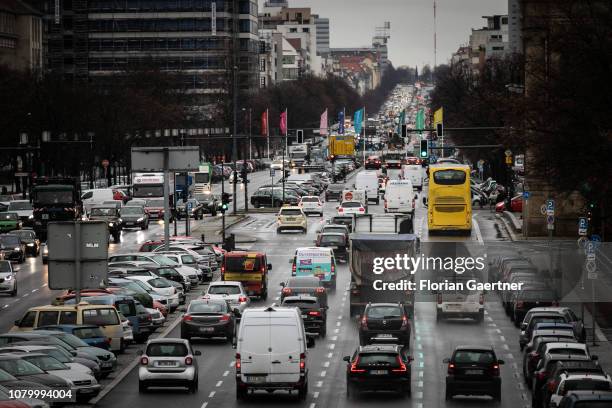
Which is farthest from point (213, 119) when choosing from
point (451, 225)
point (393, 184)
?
point (451, 225)

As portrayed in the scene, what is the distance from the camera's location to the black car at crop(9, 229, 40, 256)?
80000mm

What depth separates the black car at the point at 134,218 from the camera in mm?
96250

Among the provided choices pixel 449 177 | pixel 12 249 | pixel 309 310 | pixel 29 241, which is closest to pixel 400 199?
pixel 449 177

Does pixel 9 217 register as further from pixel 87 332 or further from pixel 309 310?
pixel 87 332

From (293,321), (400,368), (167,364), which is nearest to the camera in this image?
(293,321)

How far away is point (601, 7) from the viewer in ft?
142

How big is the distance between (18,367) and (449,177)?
52.5 meters

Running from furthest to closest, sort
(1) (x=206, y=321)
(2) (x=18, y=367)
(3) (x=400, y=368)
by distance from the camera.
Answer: (1) (x=206, y=321)
(3) (x=400, y=368)
(2) (x=18, y=367)

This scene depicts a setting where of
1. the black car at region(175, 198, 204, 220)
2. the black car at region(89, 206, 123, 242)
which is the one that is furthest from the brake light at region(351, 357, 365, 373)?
the black car at region(175, 198, 204, 220)

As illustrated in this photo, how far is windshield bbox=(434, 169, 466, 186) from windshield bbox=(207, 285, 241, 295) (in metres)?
30.1

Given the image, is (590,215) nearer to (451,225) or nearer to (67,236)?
(451,225)

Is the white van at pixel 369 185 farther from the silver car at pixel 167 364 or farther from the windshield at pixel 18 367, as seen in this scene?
the windshield at pixel 18 367

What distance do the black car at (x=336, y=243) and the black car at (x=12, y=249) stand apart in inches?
544

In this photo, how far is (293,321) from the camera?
121 ft
